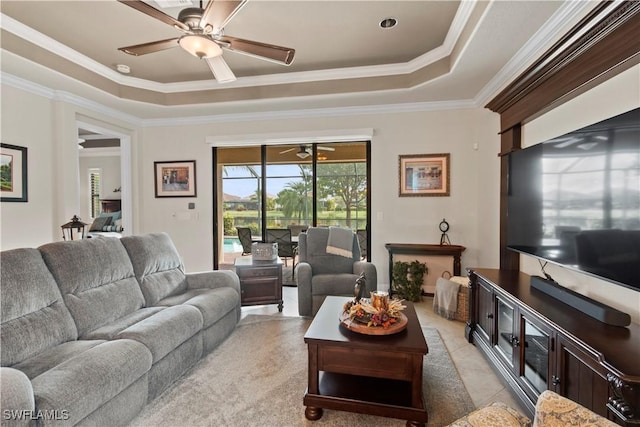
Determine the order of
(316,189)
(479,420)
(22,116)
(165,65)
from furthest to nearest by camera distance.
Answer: (316,189), (165,65), (22,116), (479,420)

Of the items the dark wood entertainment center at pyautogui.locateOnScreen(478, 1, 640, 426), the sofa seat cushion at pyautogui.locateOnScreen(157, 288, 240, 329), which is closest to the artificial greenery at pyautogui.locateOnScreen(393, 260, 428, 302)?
the dark wood entertainment center at pyautogui.locateOnScreen(478, 1, 640, 426)

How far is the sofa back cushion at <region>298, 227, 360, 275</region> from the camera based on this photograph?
12.6 feet

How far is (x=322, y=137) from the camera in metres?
4.59

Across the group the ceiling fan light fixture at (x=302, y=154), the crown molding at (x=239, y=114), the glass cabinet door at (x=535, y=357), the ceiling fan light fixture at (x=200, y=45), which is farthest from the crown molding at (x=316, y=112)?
the glass cabinet door at (x=535, y=357)

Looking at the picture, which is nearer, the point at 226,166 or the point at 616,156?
the point at 616,156

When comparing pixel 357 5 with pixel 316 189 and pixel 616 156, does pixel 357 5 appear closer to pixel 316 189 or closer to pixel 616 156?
pixel 616 156

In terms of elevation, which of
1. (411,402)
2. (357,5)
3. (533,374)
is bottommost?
(411,402)

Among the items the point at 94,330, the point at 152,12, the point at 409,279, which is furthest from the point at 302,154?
the point at 94,330

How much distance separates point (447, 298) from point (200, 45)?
3.44 meters

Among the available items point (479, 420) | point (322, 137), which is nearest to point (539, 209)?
point (479, 420)

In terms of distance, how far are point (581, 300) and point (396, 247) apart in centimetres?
251

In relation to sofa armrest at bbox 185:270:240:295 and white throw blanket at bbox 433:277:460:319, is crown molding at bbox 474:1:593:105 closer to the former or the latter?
white throw blanket at bbox 433:277:460:319

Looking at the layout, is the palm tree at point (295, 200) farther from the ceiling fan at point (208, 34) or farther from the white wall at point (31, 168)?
the white wall at point (31, 168)

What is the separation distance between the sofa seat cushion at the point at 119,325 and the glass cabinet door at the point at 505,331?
8.63 ft
